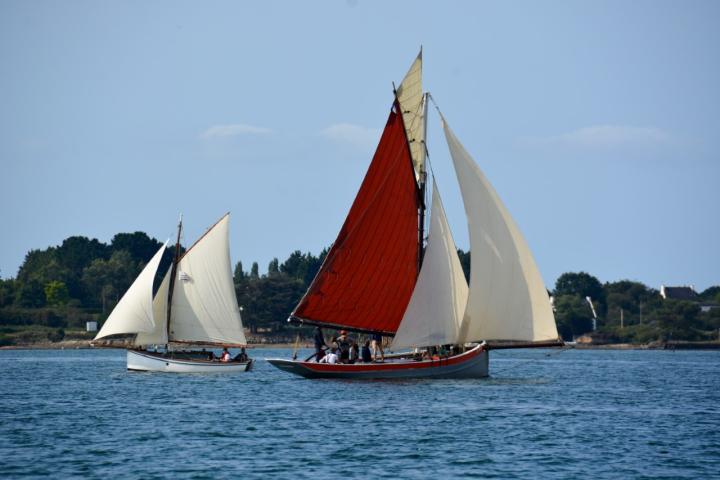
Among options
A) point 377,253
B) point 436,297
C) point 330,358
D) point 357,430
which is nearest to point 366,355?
point 330,358

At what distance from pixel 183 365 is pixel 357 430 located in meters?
38.3

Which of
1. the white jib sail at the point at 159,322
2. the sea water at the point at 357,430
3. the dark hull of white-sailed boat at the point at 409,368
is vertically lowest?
the sea water at the point at 357,430

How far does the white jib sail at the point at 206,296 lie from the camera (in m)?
83.8

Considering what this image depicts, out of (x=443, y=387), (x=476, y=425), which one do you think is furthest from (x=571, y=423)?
(x=443, y=387)

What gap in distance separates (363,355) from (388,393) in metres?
6.86

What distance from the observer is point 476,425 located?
5125cm

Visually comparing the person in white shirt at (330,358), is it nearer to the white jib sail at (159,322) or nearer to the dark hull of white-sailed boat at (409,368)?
the dark hull of white-sailed boat at (409,368)

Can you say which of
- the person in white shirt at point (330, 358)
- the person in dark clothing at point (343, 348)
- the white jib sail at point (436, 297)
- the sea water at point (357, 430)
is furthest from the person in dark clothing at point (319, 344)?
the white jib sail at point (436, 297)

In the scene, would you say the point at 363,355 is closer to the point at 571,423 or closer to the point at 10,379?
the point at 571,423

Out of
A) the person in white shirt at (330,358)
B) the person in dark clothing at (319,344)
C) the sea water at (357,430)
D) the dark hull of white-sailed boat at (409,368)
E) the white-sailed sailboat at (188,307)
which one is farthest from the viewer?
the white-sailed sailboat at (188,307)

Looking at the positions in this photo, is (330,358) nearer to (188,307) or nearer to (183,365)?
(188,307)

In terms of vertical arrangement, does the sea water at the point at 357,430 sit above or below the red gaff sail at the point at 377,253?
below

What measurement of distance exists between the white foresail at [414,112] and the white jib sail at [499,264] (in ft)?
9.55

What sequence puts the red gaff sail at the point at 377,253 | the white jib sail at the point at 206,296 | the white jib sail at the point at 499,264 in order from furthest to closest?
the white jib sail at the point at 206,296
the red gaff sail at the point at 377,253
the white jib sail at the point at 499,264
